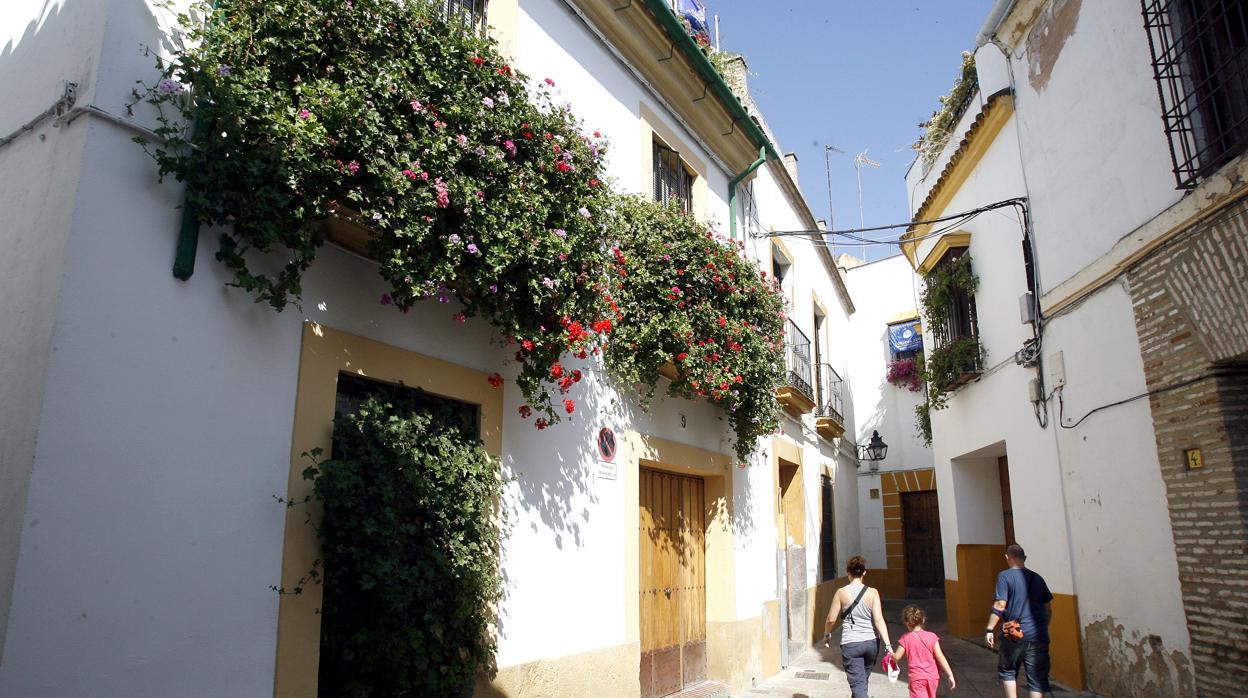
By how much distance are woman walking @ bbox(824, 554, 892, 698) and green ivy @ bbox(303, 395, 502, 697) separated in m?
2.98

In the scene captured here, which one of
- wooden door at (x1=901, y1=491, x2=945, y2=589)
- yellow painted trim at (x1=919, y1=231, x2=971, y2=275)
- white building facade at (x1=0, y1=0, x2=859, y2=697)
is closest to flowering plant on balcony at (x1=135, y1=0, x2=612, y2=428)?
white building facade at (x1=0, y1=0, x2=859, y2=697)

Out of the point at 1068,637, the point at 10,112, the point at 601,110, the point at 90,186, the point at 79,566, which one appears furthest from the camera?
the point at 1068,637

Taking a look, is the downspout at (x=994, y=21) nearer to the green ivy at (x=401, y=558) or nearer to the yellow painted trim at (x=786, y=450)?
the yellow painted trim at (x=786, y=450)

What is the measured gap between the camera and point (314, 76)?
3744mm

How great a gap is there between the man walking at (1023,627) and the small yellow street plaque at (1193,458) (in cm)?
147

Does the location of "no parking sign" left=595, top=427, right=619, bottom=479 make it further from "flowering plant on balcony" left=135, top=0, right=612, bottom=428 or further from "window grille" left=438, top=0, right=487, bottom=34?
"window grille" left=438, top=0, right=487, bottom=34

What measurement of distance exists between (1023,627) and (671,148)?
530 cm

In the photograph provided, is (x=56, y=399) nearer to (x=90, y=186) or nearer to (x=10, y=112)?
(x=90, y=186)

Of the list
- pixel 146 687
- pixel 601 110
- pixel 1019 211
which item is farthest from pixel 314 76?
pixel 1019 211

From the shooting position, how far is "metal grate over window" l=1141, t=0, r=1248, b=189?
555 centimetres

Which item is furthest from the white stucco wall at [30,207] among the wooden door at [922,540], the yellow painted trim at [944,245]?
the wooden door at [922,540]

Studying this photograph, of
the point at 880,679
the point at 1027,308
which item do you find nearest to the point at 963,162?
the point at 1027,308

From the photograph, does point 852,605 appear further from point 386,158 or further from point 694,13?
point 694,13

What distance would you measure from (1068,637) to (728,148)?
611 cm
